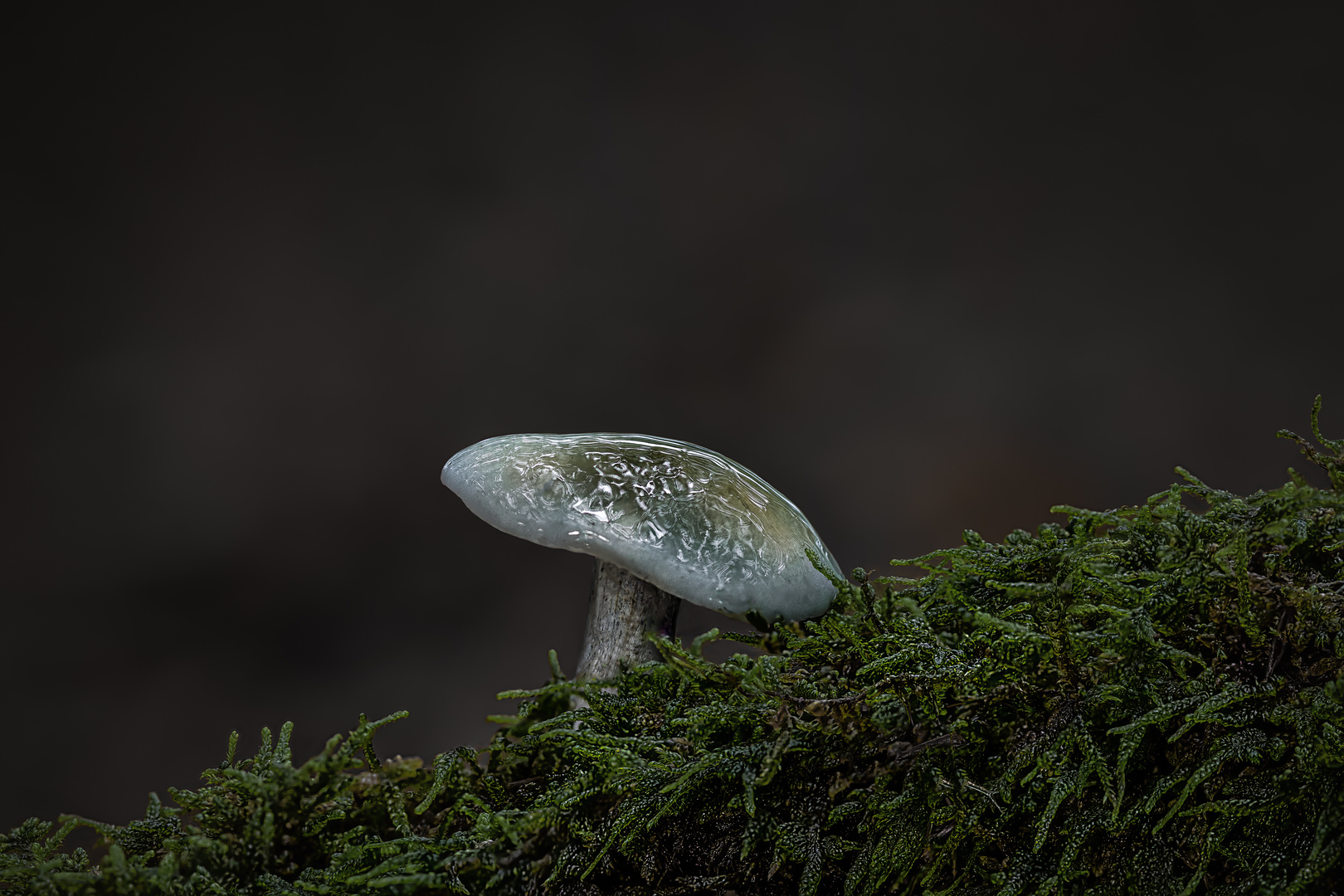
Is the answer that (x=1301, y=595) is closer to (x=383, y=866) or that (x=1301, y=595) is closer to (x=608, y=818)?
(x=608, y=818)

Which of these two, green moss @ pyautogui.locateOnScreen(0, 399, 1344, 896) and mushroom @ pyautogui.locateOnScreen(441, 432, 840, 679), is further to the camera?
mushroom @ pyautogui.locateOnScreen(441, 432, 840, 679)

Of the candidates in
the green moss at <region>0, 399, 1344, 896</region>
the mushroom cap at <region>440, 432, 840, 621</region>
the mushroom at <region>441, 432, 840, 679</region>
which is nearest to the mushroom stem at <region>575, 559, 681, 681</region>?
the mushroom at <region>441, 432, 840, 679</region>

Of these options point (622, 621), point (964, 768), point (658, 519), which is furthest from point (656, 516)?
point (964, 768)

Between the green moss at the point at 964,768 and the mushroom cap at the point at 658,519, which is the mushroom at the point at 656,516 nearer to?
the mushroom cap at the point at 658,519

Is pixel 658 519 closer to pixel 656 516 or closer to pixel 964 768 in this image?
pixel 656 516

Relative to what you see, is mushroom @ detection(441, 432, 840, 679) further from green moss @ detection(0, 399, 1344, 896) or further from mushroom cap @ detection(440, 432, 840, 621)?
green moss @ detection(0, 399, 1344, 896)

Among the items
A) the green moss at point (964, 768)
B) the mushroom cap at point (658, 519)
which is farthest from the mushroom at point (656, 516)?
the green moss at point (964, 768)
